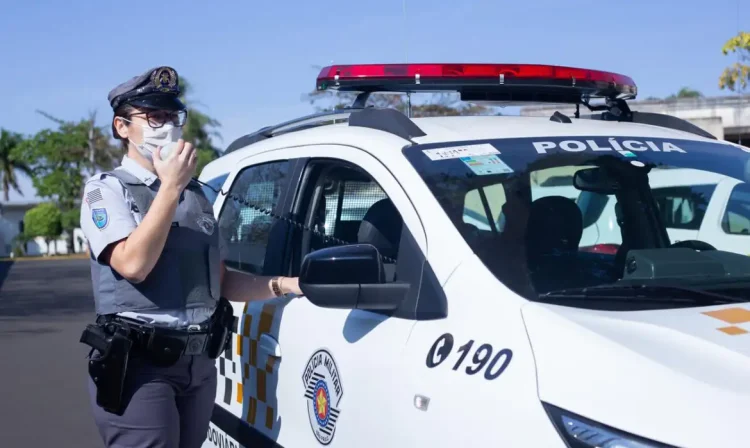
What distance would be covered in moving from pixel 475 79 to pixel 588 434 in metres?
1.71

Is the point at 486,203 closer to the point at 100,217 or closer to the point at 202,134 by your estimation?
the point at 100,217

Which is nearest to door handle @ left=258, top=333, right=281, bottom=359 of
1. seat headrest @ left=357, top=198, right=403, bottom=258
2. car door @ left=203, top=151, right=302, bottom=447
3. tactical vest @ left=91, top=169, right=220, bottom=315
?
car door @ left=203, top=151, right=302, bottom=447

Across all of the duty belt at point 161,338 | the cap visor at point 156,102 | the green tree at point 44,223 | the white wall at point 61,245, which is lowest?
the white wall at point 61,245

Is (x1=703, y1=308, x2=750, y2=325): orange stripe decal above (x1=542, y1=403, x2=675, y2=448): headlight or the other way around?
above

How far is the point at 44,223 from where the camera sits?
46.0m

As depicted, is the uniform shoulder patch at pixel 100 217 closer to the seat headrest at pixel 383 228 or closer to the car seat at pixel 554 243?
the seat headrest at pixel 383 228

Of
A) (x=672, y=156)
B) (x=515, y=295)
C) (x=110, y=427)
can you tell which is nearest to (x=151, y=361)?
(x=110, y=427)

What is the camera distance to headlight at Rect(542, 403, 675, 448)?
1.75 meters

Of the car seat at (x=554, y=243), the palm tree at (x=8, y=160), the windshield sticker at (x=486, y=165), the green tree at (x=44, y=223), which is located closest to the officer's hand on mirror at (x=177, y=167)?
the windshield sticker at (x=486, y=165)

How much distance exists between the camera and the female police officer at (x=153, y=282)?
2.63 m

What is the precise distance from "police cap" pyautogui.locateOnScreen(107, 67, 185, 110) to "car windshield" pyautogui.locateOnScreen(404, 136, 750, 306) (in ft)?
2.65

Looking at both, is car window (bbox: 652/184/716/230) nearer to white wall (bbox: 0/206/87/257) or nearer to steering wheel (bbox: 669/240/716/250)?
steering wheel (bbox: 669/240/716/250)

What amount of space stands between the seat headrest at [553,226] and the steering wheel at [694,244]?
1.16ft

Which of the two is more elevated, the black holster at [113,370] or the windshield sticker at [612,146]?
the windshield sticker at [612,146]
